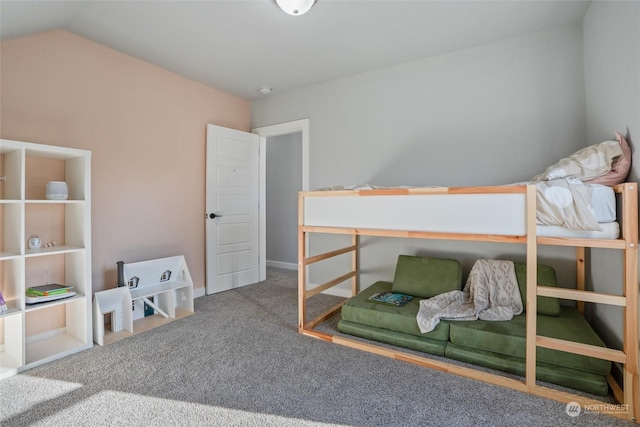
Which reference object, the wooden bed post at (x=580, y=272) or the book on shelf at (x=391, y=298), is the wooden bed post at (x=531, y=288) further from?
the wooden bed post at (x=580, y=272)

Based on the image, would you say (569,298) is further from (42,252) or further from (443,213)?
(42,252)

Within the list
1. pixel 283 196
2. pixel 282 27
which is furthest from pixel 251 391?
pixel 283 196

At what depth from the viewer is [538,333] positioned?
1826mm

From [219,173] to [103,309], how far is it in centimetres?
179

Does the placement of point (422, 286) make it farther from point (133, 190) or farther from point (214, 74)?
point (214, 74)

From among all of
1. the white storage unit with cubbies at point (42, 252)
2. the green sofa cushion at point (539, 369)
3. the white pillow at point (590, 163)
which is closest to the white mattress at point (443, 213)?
the white pillow at point (590, 163)

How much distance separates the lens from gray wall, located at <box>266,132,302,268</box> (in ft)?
16.0

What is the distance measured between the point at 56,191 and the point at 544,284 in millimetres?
3517

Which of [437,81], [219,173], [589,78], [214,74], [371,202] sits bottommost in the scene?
[371,202]

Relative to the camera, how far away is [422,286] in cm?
253

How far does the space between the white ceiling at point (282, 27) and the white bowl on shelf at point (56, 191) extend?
98 cm

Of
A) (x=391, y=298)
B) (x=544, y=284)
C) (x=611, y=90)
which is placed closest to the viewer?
(x=611, y=90)

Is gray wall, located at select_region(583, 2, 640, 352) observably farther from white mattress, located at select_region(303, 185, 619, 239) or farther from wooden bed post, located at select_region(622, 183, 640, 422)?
white mattress, located at select_region(303, 185, 619, 239)

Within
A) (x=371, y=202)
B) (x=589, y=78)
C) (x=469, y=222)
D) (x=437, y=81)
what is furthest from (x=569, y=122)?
Answer: (x=371, y=202)
